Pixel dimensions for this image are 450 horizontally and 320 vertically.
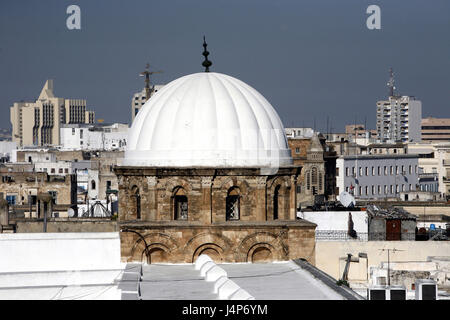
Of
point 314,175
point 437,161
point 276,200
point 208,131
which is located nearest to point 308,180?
point 314,175

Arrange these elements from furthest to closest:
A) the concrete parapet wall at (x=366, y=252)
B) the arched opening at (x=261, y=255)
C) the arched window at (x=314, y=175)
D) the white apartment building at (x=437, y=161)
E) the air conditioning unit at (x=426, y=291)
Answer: the white apartment building at (x=437, y=161)
the arched window at (x=314, y=175)
the concrete parapet wall at (x=366, y=252)
the arched opening at (x=261, y=255)
the air conditioning unit at (x=426, y=291)

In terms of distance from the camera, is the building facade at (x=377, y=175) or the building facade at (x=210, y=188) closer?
the building facade at (x=210, y=188)

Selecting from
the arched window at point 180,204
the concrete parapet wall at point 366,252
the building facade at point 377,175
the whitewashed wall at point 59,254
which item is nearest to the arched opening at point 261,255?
the arched window at point 180,204

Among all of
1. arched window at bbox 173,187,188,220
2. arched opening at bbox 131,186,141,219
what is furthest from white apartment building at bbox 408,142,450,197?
arched window at bbox 173,187,188,220

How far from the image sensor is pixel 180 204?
37.5 m

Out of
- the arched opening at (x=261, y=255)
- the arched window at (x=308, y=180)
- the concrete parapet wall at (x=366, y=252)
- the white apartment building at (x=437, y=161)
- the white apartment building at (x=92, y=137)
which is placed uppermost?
the white apartment building at (x=92, y=137)

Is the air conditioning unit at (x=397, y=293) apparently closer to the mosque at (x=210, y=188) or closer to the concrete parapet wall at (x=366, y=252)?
the mosque at (x=210, y=188)

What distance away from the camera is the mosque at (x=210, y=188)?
121ft

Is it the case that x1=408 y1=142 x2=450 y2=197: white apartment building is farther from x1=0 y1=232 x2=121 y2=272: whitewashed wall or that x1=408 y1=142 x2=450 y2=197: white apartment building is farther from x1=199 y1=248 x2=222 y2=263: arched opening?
x1=0 y1=232 x2=121 y2=272: whitewashed wall

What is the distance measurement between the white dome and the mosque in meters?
0.03

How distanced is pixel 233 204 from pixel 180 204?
1579 mm

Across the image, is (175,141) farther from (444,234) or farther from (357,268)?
(444,234)
